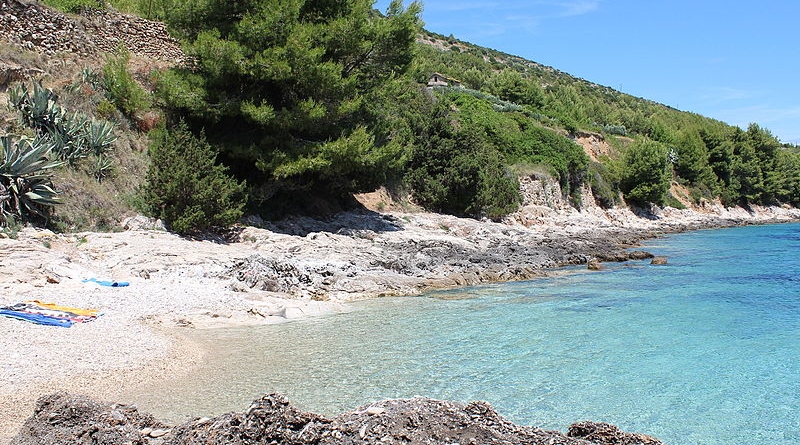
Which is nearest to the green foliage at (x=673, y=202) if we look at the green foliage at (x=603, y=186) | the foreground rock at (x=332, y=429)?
the green foliage at (x=603, y=186)

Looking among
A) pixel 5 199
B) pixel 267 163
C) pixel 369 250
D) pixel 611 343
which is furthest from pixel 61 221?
pixel 611 343

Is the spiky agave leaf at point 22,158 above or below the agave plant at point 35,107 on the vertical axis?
below

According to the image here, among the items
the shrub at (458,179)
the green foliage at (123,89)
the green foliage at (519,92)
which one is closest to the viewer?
the green foliage at (123,89)

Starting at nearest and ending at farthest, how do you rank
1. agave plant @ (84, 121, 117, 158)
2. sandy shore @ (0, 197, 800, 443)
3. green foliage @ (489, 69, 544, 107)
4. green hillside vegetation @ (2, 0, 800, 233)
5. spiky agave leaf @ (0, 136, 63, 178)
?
sandy shore @ (0, 197, 800, 443) < spiky agave leaf @ (0, 136, 63, 178) < agave plant @ (84, 121, 117, 158) < green hillside vegetation @ (2, 0, 800, 233) < green foliage @ (489, 69, 544, 107)

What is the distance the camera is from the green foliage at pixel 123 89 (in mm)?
19781

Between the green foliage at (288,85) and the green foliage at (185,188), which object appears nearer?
the green foliage at (185,188)

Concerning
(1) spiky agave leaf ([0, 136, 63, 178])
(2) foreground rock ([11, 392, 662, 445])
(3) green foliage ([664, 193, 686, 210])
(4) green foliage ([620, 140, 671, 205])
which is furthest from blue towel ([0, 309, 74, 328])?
(3) green foliage ([664, 193, 686, 210])

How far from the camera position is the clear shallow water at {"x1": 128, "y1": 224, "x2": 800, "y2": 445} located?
6.47 metres

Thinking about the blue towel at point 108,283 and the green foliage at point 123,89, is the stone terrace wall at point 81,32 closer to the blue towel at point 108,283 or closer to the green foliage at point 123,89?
the green foliage at point 123,89

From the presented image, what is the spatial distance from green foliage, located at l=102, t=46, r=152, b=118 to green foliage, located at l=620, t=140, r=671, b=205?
34490 mm

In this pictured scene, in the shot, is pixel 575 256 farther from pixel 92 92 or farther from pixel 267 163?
pixel 92 92

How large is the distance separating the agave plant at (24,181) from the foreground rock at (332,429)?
10.8 meters

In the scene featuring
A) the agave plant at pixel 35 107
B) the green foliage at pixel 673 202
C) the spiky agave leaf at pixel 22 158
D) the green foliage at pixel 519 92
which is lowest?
the green foliage at pixel 673 202

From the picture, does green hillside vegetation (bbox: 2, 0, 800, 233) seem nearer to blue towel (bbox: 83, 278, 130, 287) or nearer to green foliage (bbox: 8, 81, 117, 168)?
green foliage (bbox: 8, 81, 117, 168)
